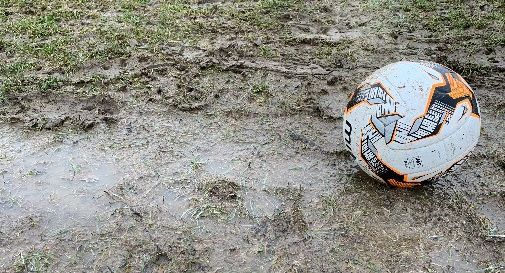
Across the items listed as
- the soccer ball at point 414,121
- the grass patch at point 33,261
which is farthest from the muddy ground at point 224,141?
the soccer ball at point 414,121

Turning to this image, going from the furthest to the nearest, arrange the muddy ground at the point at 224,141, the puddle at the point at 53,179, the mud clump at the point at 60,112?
the mud clump at the point at 60,112, the puddle at the point at 53,179, the muddy ground at the point at 224,141

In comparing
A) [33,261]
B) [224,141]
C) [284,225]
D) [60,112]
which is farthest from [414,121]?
[60,112]

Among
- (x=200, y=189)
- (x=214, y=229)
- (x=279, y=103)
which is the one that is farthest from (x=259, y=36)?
(x=214, y=229)

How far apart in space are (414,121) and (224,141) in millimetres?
1394

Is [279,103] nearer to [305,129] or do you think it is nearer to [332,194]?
[305,129]

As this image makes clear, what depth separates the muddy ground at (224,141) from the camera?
3.17 metres

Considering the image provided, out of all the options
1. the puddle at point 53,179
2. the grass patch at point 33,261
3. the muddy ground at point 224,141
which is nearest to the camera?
the grass patch at point 33,261

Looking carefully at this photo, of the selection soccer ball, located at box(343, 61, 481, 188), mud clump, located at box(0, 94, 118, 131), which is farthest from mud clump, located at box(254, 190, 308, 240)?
mud clump, located at box(0, 94, 118, 131)

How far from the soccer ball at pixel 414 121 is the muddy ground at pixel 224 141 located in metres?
0.32

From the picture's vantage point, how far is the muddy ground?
3168 millimetres

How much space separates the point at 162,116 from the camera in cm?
431

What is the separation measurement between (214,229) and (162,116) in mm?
1288

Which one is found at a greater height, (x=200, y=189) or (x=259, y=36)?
(x=259, y=36)

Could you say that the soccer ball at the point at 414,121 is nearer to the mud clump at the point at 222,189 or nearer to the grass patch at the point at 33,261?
the mud clump at the point at 222,189
